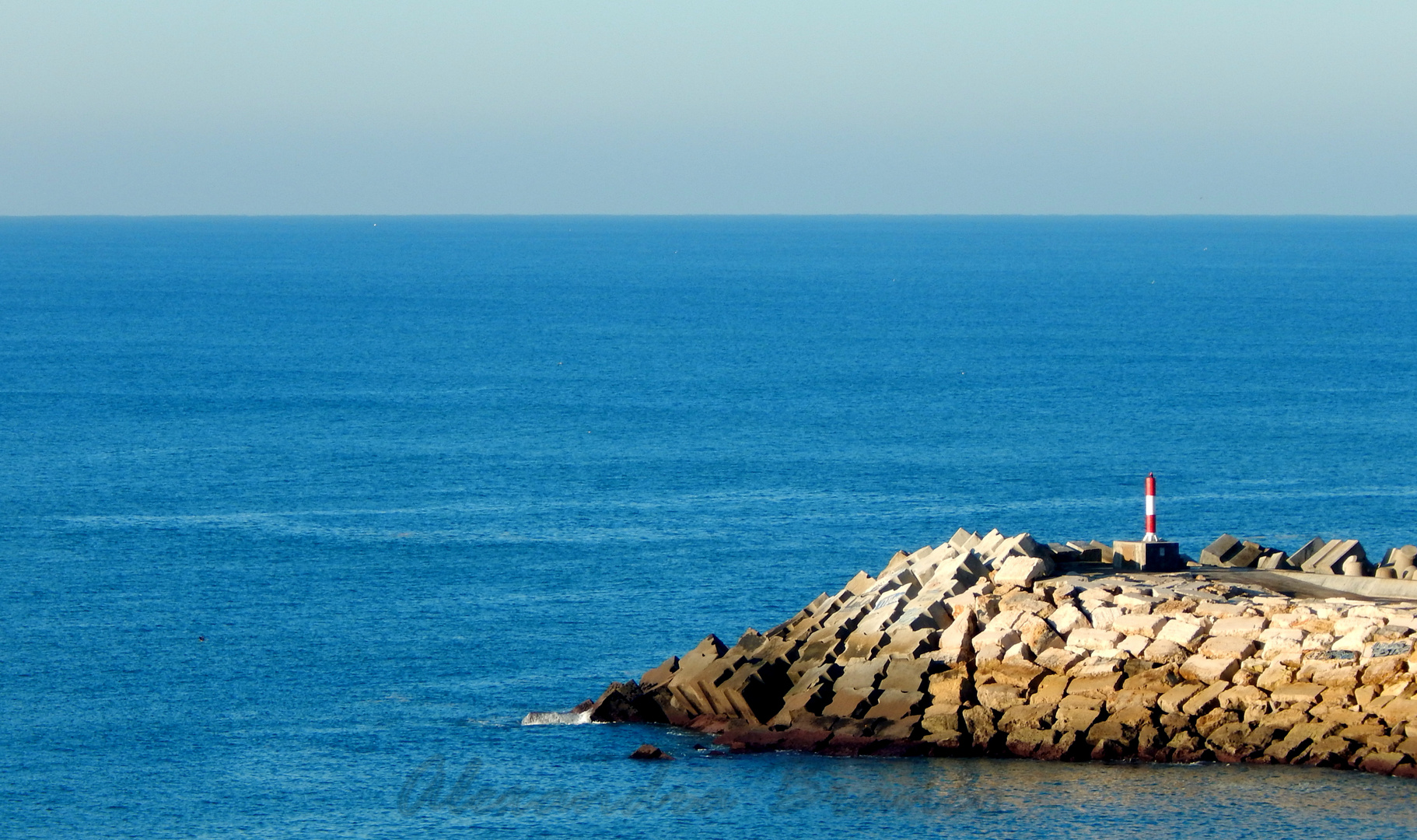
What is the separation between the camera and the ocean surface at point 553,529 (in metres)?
28.9

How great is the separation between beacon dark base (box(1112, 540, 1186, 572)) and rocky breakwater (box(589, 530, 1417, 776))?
0.56 metres

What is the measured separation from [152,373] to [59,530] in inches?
1998

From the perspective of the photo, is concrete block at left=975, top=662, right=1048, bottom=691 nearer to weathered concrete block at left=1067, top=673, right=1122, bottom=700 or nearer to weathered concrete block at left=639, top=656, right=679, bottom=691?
weathered concrete block at left=1067, top=673, right=1122, bottom=700

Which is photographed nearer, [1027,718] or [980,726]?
[1027,718]

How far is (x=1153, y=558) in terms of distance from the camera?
34094mm

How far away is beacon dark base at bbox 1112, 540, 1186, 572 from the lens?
34.1 m

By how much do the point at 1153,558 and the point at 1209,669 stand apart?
5038mm

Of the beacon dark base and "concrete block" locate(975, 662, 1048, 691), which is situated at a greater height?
the beacon dark base

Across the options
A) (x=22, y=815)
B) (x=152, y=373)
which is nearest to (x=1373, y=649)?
(x=22, y=815)

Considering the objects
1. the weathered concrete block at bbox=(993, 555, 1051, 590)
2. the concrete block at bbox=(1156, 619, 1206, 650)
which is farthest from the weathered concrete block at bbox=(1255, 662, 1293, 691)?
the weathered concrete block at bbox=(993, 555, 1051, 590)

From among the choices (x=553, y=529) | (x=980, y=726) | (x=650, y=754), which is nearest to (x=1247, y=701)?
(x=980, y=726)

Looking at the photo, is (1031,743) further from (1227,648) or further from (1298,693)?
(1298,693)

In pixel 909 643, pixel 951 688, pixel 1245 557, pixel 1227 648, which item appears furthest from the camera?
pixel 1245 557

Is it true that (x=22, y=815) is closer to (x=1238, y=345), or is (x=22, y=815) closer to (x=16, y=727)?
(x=16, y=727)
